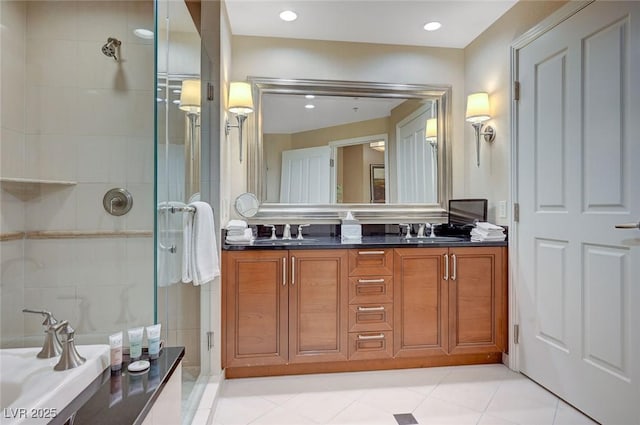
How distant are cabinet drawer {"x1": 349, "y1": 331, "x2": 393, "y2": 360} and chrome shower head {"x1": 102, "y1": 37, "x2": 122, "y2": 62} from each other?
198 cm

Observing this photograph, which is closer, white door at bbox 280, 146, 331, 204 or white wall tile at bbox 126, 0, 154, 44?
white wall tile at bbox 126, 0, 154, 44

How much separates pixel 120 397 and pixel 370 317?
154 cm

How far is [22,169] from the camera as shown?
1580 millimetres

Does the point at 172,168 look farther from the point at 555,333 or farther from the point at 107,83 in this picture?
the point at 555,333

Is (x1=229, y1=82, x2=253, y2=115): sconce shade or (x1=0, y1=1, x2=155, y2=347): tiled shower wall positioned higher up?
(x1=229, y1=82, x2=253, y2=115): sconce shade

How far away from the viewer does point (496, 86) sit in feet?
8.30

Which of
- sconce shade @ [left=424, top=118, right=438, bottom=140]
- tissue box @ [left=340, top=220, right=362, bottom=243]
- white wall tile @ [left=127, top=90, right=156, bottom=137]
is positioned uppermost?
sconce shade @ [left=424, top=118, right=438, bottom=140]

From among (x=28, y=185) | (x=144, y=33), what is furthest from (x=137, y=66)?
(x=28, y=185)

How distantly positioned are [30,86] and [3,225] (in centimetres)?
63

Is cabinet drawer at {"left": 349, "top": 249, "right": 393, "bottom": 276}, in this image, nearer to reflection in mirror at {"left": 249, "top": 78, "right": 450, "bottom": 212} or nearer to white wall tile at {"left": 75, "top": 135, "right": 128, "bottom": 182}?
reflection in mirror at {"left": 249, "top": 78, "right": 450, "bottom": 212}

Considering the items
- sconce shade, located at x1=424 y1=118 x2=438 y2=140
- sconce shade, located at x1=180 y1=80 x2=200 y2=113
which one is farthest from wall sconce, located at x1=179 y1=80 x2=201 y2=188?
sconce shade, located at x1=424 y1=118 x2=438 y2=140

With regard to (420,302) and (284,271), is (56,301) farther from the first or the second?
(420,302)

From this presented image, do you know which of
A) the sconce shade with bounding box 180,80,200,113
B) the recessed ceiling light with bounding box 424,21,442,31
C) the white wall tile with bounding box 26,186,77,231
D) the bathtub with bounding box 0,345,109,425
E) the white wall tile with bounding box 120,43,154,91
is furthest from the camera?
the recessed ceiling light with bounding box 424,21,442,31

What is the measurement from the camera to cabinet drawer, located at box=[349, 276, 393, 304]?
7.43 ft
